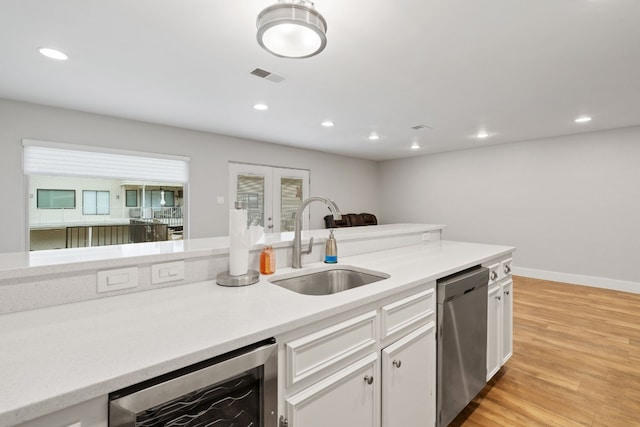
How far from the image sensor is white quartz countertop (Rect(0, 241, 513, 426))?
2.04 feet

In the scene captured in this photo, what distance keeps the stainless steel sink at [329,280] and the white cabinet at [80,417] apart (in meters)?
0.96

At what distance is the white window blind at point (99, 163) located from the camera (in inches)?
141

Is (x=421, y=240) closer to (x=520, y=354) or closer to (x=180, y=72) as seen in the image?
(x=520, y=354)

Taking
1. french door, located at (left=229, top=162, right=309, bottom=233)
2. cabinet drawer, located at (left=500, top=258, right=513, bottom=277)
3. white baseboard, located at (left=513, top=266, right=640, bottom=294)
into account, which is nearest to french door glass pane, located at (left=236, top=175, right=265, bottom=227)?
french door, located at (left=229, top=162, right=309, bottom=233)

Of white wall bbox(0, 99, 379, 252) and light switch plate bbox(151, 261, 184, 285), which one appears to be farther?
white wall bbox(0, 99, 379, 252)

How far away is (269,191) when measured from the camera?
5.82 m

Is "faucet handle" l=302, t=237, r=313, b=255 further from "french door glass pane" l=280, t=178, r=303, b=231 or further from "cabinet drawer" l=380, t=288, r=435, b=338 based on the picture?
"french door glass pane" l=280, t=178, r=303, b=231

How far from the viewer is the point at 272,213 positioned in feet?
19.3

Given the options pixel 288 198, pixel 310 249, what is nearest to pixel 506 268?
pixel 310 249

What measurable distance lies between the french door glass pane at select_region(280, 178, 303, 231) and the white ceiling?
6.41 feet

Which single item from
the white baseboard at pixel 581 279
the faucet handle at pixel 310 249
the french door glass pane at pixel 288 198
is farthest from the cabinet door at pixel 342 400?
the white baseboard at pixel 581 279

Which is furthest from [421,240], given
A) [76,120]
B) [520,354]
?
[76,120]

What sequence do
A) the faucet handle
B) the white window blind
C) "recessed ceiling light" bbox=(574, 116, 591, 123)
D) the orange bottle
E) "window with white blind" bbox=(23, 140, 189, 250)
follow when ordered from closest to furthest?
the orange bottle → the faucet handle → the white window blind → "window with white blind" bbox=(23, 140, 189, 250) → "recessed ceiling light" bbox=(574, 116, 591, 123)

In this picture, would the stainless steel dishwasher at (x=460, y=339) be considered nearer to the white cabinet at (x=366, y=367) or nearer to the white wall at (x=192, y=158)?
the white cabinet at (x=366, y=367)
